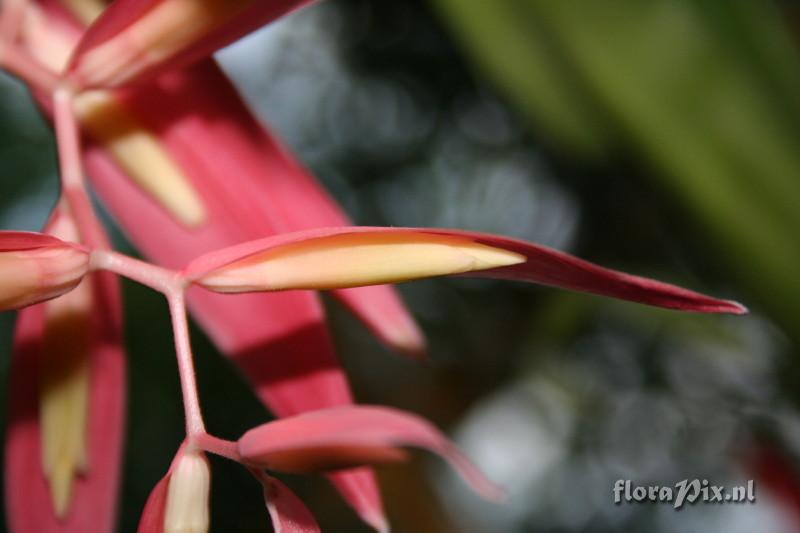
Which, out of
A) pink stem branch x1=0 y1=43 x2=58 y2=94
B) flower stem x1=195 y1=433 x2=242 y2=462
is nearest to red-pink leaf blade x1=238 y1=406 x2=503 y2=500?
flower stem x1=195 y1=433 x2=242 y2=462

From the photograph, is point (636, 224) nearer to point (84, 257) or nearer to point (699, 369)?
point (699, 369)

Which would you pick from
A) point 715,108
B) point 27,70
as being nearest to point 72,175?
point 27,70

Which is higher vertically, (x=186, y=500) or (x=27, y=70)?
(x=27, y=70)

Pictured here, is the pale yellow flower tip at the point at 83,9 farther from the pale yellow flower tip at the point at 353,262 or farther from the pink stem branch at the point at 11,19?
the pale yellow flower tip at the point at 353,262

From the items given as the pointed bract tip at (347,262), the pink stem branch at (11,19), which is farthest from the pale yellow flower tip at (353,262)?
the pink stem branch at (11,19)

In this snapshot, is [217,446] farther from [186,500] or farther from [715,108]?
[715,108]

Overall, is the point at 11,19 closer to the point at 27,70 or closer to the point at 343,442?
the point at 27,70

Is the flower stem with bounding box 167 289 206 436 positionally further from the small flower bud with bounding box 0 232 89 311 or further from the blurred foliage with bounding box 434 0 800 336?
the blurred foliage with bounding box 434 0 800 336

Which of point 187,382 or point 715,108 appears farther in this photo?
point 715,108
